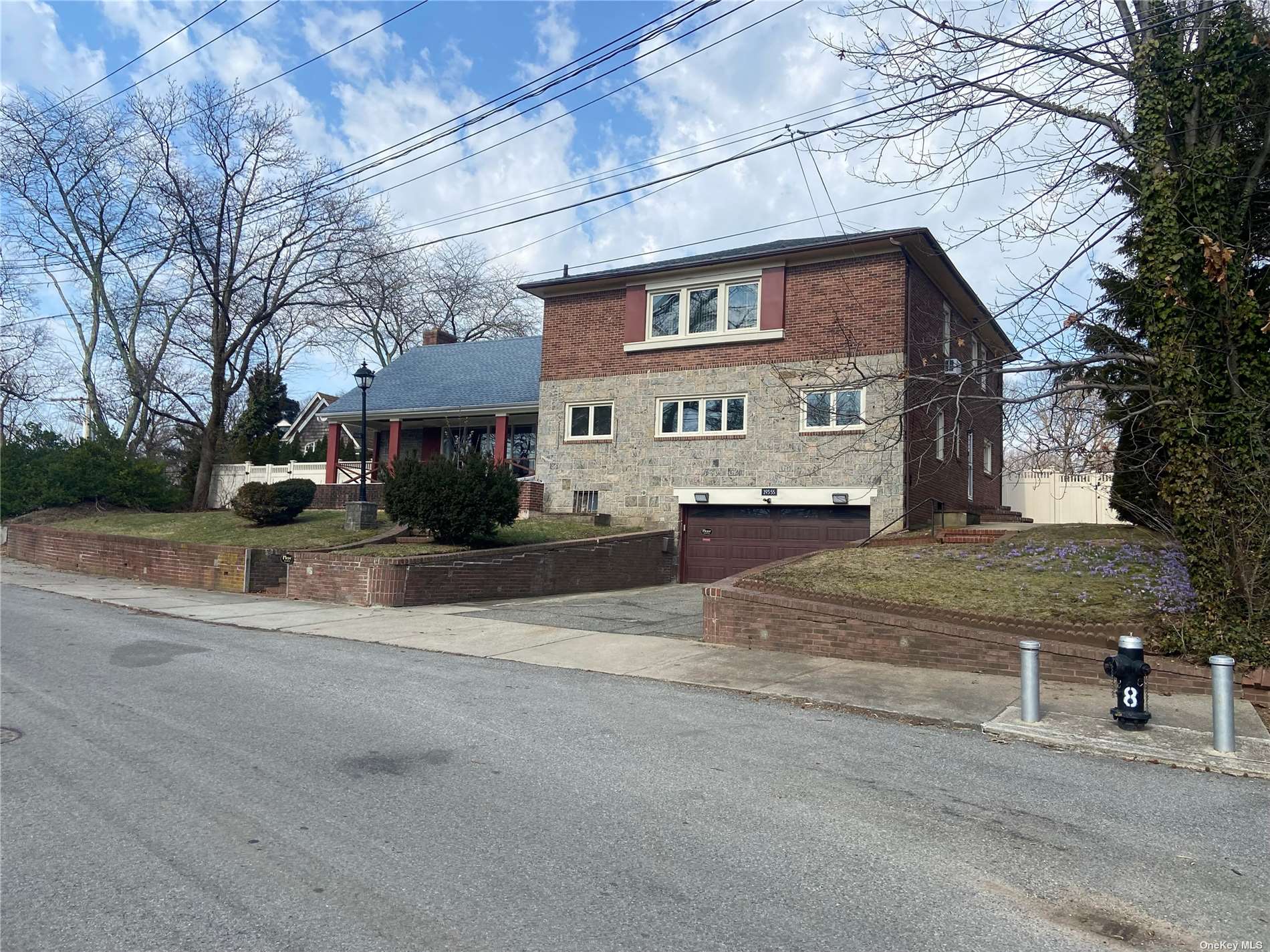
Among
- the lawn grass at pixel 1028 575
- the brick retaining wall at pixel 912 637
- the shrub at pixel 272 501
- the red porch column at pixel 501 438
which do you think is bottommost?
the brick retaining wall at pixel 912 637

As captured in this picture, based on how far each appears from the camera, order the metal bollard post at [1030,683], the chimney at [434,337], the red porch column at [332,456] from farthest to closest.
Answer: the chimney at [434,337] → the red porch column at [332,456] → the metal bollard post at [1030,683]

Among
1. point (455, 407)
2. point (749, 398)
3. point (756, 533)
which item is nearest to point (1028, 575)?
point (756, 533)

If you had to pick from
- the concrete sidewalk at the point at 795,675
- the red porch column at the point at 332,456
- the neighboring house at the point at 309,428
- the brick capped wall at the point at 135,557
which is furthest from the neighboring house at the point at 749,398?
the neighboring house at the point at 309,428

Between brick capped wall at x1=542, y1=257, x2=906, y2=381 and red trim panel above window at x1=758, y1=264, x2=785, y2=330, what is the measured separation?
0.14 m

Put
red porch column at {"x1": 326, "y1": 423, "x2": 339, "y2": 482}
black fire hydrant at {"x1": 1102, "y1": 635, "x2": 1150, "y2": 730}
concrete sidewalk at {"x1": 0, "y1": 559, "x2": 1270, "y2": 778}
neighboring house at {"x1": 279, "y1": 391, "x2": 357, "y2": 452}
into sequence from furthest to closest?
neighboring house at {"x1": 279, "y1": 391, "x2": 357, "y2": 452}, red porch column at {"x1": 326, "y1": 423, "x2": 339, "y2": 482}, black fire hydrant at {"x1": 1102, "y1": 635, "x2": 1150, "y2": 730}, concrete sidewalk at {"x1": 0, "y1": 559, "x2": 1270, "y2": 778}

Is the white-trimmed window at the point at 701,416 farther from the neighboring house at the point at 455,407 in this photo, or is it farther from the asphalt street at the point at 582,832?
the asphalt street at the point at 582,832

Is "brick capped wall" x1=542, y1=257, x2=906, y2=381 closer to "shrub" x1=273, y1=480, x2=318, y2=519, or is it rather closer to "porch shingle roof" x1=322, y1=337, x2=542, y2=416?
"porch shingle roof" x1=322, y1=337, x2=542, y2=416

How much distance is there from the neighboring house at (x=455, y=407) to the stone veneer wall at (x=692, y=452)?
3450 mm

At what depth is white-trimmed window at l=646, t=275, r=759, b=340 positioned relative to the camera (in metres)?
21.7

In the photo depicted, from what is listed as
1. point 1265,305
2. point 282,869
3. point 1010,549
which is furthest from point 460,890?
point 1010,549

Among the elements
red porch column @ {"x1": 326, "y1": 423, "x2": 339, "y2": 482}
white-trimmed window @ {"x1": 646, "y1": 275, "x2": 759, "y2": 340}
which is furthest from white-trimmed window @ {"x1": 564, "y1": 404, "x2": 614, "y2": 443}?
red porch column @ {"x1": 326, "y1": 423, "x2": 339, "y2": 482}

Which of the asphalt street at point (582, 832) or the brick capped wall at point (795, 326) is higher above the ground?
the brick capped wall at point (795, 326)

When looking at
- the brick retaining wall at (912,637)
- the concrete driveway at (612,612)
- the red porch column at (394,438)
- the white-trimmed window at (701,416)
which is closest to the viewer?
the brick retaining wall at (912,637)

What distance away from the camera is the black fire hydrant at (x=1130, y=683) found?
7586mm
